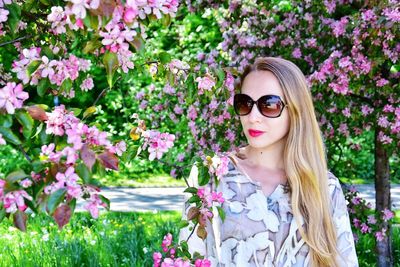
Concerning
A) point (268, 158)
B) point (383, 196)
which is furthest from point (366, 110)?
point (268, 158)

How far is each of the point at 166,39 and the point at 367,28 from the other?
9.31 m

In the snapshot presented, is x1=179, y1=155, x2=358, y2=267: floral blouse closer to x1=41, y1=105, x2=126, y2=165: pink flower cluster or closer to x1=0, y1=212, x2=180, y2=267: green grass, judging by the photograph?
x1=41, y1=105, x2=126, y2=165: pink flower cluster

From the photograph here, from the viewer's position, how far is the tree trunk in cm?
452

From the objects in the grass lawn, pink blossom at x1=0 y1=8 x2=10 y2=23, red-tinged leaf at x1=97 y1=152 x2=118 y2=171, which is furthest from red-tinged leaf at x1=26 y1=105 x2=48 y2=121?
the grass lawn

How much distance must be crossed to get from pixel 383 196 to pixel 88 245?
2107 mm

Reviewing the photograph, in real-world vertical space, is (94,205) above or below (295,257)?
above

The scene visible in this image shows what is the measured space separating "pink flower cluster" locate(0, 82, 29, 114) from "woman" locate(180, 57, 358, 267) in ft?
3.14

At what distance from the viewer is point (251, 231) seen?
2.22 metres

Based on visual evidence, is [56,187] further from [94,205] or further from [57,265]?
[57,265]

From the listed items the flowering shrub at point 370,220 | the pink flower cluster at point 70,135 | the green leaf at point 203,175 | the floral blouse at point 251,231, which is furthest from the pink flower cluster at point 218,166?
the flowering shrub at point 370,220

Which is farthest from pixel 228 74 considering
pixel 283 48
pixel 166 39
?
pixel 166 39

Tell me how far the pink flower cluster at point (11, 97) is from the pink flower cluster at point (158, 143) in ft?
1.63

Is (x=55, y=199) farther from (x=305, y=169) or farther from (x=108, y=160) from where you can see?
(x=305, y=169)

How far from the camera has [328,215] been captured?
7.59 ft
